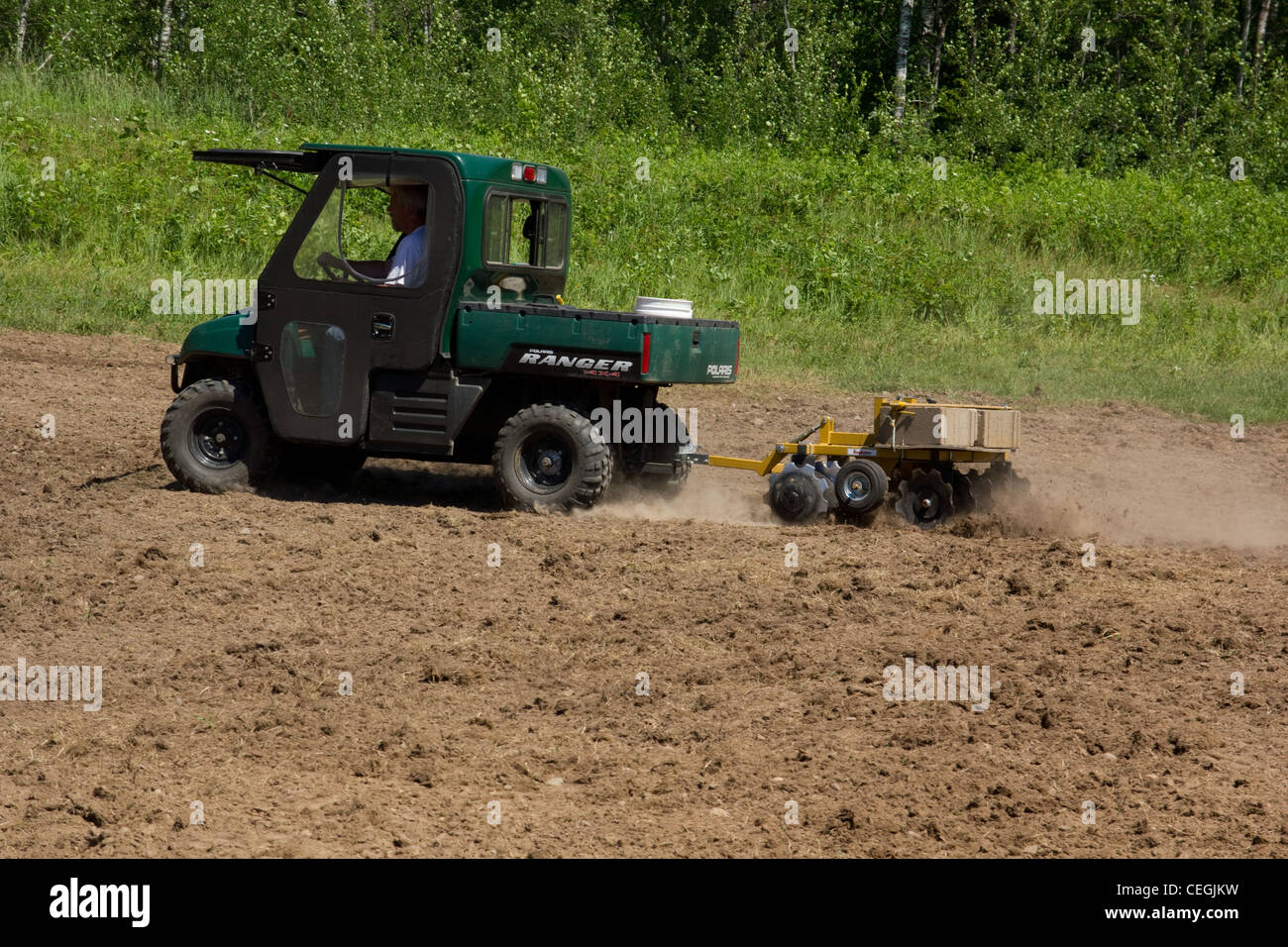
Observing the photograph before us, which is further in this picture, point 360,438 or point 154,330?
point 154,330

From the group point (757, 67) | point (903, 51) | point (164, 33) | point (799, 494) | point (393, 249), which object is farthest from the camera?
point (164, 33)

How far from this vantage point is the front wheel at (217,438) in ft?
29.3

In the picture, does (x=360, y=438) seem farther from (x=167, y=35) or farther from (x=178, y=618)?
(x=167, y=35)

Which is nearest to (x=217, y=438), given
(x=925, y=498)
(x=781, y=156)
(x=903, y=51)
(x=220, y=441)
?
(x=220, y=441)

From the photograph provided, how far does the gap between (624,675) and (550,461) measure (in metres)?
2.75

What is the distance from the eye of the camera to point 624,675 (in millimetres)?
6266

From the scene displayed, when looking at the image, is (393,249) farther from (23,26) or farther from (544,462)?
(23,26)

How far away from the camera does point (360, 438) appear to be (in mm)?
8727

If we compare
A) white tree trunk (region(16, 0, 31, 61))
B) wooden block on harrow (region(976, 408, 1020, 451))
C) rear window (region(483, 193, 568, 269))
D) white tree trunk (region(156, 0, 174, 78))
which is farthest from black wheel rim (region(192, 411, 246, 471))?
white tree trunk (region(16, 0, 31, 61))

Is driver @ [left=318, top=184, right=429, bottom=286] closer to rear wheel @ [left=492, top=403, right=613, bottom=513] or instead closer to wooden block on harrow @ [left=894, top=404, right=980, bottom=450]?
rear wheel @ [left=492, top=403, right=613, bottom=513]

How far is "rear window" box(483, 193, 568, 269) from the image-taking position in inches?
342

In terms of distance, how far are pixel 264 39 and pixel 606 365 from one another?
1794cm

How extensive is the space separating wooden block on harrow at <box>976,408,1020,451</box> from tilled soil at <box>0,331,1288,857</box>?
20.1 inches

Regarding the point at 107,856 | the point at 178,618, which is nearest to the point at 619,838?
the point at 107,856
